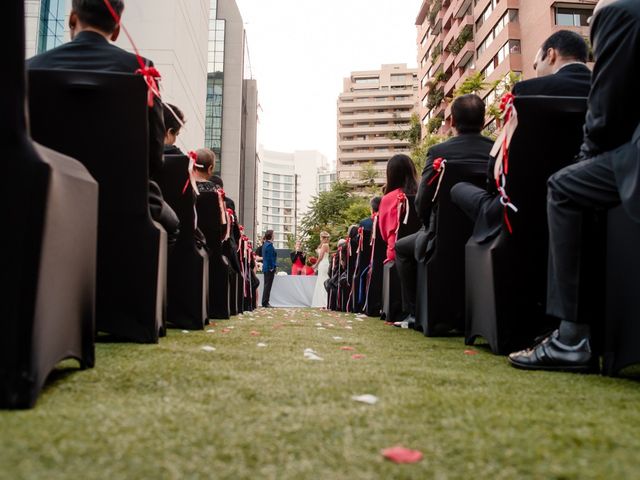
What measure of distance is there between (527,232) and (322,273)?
12.8 metres

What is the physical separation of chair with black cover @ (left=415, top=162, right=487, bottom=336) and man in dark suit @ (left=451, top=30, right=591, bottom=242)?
43 cm

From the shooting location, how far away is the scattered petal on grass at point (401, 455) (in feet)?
3.39

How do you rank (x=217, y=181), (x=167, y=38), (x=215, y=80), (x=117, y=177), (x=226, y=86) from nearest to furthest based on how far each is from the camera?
(x=117, y=177) → (x=217, y=181) → (x=167, y=38) → (x=226, y=86) → (x=215, y=80)

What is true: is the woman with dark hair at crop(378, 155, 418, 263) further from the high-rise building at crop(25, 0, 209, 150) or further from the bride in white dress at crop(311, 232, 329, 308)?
the high-rise building at crop(25, 0, 209, 150)

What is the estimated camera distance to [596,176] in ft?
7.18

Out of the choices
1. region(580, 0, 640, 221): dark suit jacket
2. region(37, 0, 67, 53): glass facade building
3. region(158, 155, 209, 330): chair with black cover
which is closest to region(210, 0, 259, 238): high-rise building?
region(37, 0, 67, 53): glass facade building

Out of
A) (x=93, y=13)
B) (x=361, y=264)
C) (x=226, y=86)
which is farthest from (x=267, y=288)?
(x=226, y=86)

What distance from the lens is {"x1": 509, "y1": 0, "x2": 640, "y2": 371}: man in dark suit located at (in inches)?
80.3

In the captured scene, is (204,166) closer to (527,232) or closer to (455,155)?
(455,155)

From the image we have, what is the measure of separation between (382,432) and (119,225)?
1.92 metres

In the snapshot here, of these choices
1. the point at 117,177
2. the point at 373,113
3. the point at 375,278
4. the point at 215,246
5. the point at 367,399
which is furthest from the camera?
the point at 373,113

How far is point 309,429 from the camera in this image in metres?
1.23

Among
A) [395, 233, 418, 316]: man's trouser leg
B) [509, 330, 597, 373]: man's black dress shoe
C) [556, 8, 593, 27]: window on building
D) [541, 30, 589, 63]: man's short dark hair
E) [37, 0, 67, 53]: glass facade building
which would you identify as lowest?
[509, 330, 597, 373]: man's black dress shoe

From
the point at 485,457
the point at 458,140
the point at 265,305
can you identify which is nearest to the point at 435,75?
the point at 265,305
